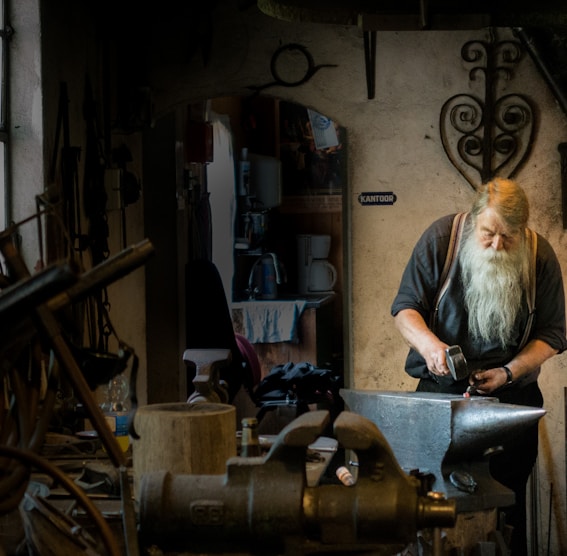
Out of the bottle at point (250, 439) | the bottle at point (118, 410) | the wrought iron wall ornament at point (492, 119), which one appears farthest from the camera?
the wrought iron wall ornament at point (492, 119)

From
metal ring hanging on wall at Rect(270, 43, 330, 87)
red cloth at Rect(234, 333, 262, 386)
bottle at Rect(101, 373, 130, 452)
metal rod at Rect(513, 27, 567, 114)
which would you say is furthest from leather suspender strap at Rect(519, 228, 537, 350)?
red cloth at Rect(234, 333, 262, 386)

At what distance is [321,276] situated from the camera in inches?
367

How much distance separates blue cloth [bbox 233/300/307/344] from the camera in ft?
26.5

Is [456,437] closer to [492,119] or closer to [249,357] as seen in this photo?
[492,119]

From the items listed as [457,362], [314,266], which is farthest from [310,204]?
[457,362]

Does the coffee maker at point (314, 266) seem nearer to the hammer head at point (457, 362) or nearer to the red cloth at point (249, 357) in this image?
the red cloth at point (249, 357)

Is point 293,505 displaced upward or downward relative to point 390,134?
downward

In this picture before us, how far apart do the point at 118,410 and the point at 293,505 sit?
2.33 metres

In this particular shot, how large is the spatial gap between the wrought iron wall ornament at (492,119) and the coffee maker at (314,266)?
12.4 feet

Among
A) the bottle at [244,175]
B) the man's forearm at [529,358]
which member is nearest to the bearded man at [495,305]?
the man's forearm at [529,358]

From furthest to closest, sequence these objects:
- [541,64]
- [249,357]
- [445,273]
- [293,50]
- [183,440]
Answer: [249,357]
[293,50]
[541,64]
[445,273]
[183,440]

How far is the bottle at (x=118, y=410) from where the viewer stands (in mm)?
3472

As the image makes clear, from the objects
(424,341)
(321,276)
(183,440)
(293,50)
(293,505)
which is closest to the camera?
(293,505)

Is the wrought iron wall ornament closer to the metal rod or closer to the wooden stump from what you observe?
the metal rod
